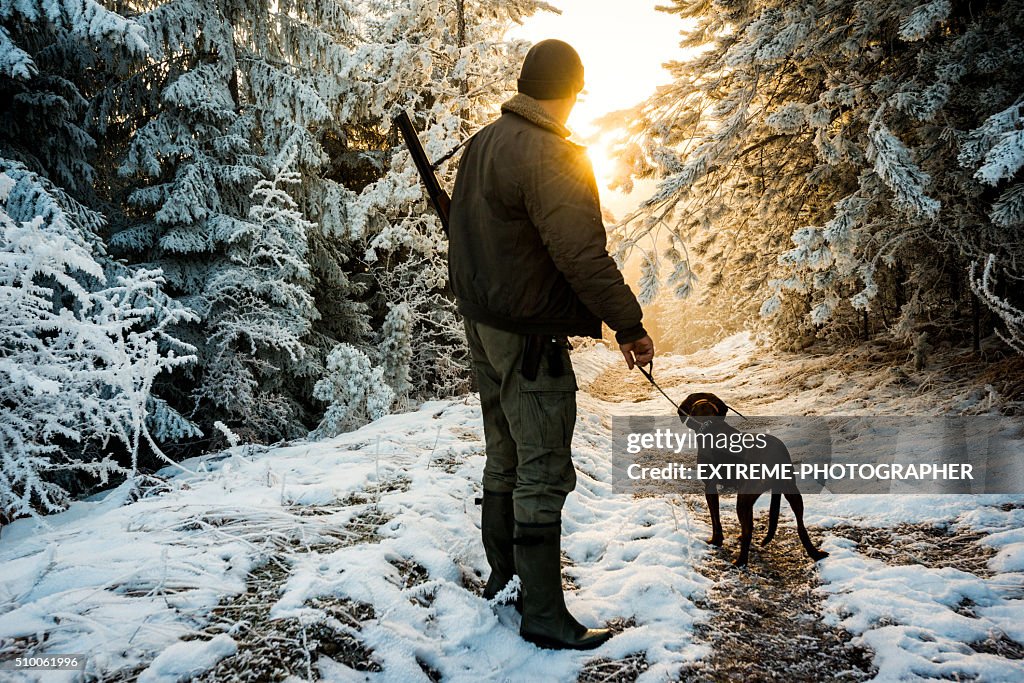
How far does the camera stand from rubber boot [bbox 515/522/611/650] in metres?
2.28

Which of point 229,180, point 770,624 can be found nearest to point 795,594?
point 770,624

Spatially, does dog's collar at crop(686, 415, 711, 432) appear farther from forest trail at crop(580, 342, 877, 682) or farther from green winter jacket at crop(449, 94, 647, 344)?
green winter jacket at crop(449, 94, 647, 344)

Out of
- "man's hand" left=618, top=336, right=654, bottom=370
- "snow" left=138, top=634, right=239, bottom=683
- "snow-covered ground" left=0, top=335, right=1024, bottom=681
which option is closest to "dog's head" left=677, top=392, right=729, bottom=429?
"snow-covered ground" left=0, top=335, right=1024, bottom=681

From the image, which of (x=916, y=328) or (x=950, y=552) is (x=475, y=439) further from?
(x=916, y=328)

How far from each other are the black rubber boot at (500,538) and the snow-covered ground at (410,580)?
0.52 ft

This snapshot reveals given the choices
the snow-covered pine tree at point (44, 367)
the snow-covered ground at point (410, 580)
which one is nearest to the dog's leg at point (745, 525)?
the snow-covered ground at point (410, 580)

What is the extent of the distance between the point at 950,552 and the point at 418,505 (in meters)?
3.27

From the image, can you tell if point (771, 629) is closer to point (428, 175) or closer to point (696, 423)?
point (696, 423)

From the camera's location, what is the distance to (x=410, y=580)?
257 cm

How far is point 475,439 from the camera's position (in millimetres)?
5004

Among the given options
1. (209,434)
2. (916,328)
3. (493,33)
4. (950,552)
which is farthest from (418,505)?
(493,33)

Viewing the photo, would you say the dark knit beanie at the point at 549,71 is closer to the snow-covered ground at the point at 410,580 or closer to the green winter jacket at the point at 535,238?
the green winter jacket at the point at 535,238

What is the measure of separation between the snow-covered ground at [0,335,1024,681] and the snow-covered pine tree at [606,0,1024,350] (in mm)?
2537

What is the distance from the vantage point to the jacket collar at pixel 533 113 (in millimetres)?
2314
